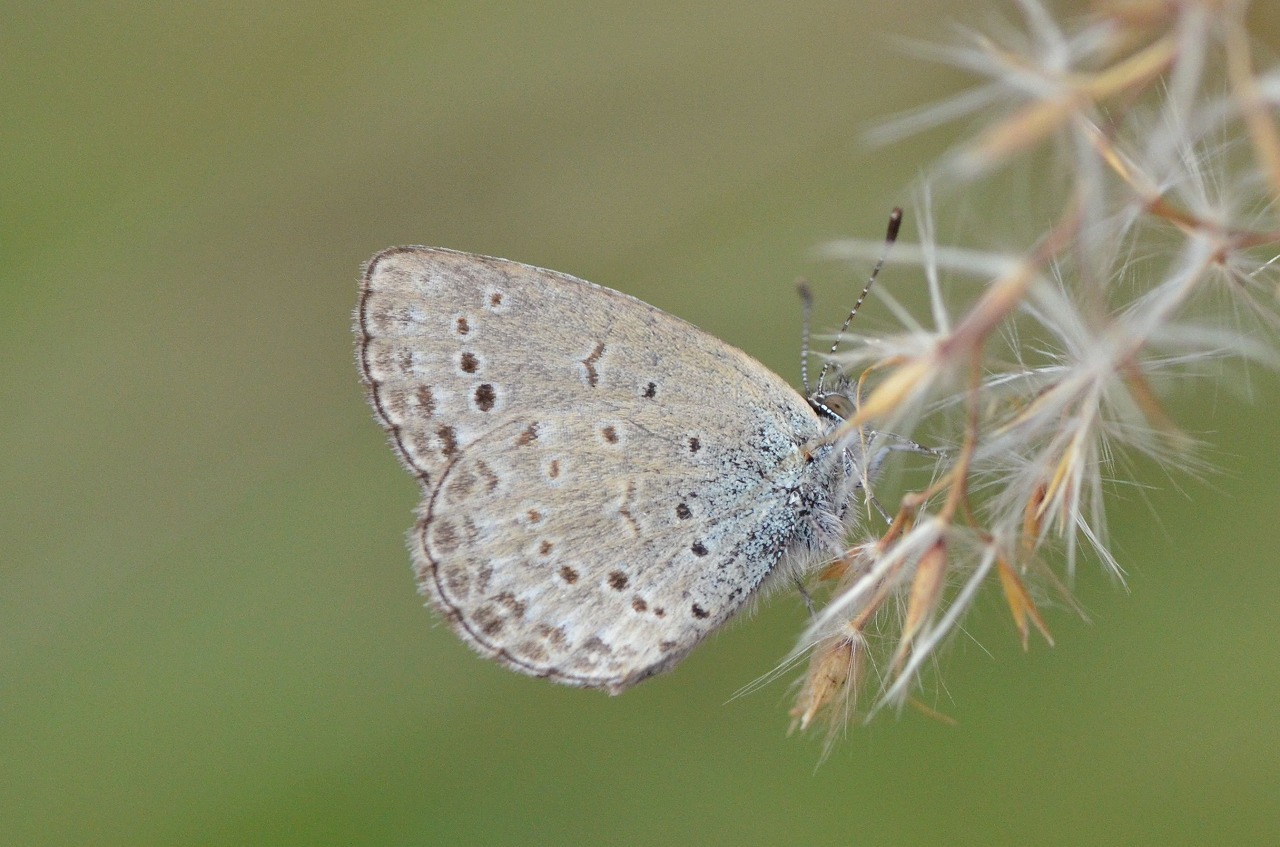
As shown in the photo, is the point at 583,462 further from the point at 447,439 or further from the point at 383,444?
the point at 383,444

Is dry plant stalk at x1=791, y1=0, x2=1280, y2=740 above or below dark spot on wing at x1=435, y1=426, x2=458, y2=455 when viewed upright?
below

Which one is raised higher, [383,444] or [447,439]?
[383,444]

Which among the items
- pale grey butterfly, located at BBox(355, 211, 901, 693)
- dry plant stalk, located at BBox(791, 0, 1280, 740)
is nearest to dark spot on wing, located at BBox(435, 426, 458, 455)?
pale grey butterfly, located at BBox(355, 211, 901, 693)

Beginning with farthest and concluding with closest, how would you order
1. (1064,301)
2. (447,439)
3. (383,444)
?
(383,444), (447,439), (1064,301)

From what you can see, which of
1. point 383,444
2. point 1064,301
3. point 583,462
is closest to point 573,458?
point 583,462

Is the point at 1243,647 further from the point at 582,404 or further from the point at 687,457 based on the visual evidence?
the point at 582,404

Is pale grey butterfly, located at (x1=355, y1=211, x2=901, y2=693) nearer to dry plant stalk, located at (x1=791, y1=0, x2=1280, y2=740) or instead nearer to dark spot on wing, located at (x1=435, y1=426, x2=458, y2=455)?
dark spot on wing, located at (x1=435, y1=426, x2=458, y2=455)

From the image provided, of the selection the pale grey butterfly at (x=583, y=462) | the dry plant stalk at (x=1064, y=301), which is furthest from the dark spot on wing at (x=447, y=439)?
the dry plant stalk at (x=1064, y=301)

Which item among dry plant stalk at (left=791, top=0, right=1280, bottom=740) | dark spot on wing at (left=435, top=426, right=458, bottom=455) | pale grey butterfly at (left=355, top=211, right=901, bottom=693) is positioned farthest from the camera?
dark spot on wing at (left=435, top=426, right=458, bottom=455)
